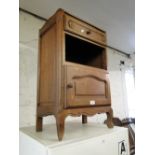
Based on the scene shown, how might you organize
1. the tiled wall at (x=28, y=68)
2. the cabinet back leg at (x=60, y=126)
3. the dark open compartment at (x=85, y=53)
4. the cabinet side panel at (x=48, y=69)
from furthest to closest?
the tiled wall at (x=28, y=68) → the dark open compartment at (x=85, y=53) → the cabinet side panel at (x=48, y=69) → the cabinet back leg at (x=60, y=126)

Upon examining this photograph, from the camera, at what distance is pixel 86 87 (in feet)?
3.45

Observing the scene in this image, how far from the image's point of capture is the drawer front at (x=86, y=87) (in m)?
0.95

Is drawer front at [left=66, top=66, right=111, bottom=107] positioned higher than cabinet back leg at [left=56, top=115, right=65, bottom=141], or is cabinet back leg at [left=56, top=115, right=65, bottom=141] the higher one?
drawer front at [left=66, top=66, right=111, bottom=107]

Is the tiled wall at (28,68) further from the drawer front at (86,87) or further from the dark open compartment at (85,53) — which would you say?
the drawer front at (86,87)

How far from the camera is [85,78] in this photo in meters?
1.05

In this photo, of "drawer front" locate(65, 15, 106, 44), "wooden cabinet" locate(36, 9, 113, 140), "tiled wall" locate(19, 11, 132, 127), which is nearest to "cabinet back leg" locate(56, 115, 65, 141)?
"wooden cabinet" locate(36, 9, 113, 140)

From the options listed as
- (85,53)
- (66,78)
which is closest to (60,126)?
(66,78)

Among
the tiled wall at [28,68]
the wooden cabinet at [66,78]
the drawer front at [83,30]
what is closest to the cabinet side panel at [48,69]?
the wooden cabinet at [66,78]

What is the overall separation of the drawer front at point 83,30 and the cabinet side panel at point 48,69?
100mm

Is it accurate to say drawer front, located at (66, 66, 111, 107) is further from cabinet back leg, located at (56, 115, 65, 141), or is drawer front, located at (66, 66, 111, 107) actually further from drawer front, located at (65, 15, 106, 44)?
drawer front, located at (65, 15, 106, 44)

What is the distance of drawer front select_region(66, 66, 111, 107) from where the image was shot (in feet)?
3.11
